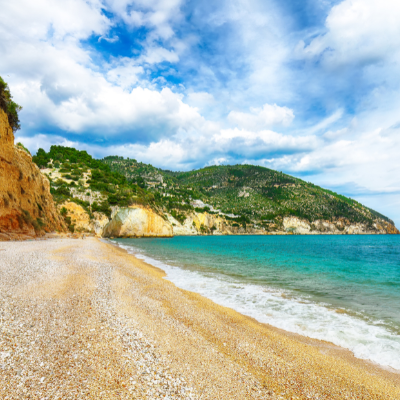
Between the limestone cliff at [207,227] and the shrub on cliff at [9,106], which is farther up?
the shrub on cliff at [9,106]

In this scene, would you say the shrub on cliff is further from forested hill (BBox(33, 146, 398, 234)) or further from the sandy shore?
forested hill (BBox(33, 146, 398, 234))

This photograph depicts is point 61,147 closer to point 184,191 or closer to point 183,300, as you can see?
point 184,191

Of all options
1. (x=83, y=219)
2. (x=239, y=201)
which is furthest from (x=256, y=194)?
(x=83, y=219)

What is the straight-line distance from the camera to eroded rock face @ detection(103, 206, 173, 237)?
67.8 m

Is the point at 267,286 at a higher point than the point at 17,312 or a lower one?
lower

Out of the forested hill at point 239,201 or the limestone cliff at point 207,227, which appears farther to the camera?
the forested hill at point 239,201

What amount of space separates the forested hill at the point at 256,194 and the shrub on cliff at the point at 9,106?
91062mm

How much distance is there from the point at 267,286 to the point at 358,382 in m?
8.42

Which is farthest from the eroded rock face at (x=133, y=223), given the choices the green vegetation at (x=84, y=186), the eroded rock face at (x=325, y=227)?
the eroded rock face at (x=325, y=227)

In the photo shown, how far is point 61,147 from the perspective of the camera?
94750mm

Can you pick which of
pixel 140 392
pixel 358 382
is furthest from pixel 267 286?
pixel 140 392

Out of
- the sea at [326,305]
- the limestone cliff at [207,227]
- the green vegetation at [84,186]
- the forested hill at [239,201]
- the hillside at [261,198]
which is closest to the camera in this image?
the sea at [326,305]

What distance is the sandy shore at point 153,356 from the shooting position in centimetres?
329

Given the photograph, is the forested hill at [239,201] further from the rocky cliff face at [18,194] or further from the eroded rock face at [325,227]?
the rocky cliff face at [18,194]
